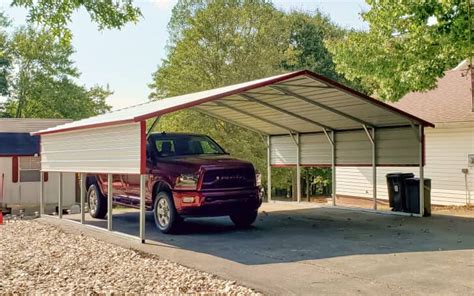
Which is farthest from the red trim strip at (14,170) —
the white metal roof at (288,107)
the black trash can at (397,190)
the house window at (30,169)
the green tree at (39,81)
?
the green tree at (39,81)

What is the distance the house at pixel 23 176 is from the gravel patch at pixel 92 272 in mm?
8176

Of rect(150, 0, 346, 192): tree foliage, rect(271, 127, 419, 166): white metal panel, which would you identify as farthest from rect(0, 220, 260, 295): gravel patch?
rect(150, 0, 346, 192): tree foliage

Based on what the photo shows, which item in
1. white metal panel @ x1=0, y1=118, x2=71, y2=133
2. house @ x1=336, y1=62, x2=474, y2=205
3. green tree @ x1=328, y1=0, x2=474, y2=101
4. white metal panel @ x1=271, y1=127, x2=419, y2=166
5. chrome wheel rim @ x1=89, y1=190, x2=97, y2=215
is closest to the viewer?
green tree @ x1=328, y1=0, x2=474, y2=101

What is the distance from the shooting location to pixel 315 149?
16.8 meters

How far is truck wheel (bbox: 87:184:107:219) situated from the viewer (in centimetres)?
1353

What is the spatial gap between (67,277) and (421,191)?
9389mm

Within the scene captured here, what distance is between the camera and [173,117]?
85.0 feet

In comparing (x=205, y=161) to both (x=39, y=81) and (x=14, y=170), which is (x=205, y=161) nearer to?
(x=14, y=170)

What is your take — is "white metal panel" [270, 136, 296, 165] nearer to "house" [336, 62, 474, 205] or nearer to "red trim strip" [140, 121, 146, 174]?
"house" [336, 62, 474, 205]

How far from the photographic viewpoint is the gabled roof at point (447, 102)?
1709 cm

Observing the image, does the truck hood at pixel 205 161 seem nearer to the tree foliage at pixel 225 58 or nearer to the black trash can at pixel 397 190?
the black trash can at pixel 397 190

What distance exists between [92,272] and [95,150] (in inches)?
170

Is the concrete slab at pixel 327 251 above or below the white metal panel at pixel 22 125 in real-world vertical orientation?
below

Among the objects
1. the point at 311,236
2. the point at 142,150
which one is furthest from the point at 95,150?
the point at 311,236
